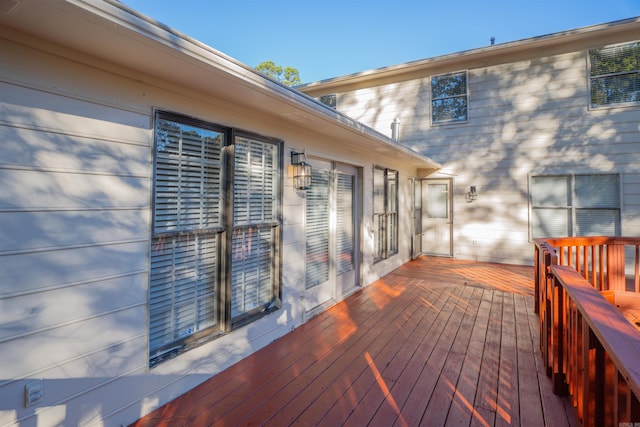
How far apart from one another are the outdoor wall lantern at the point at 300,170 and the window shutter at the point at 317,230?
0.42 m

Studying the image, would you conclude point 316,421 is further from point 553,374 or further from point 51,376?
point 553,374

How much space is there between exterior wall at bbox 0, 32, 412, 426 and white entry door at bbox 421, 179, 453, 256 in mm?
6415

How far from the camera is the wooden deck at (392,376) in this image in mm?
1998

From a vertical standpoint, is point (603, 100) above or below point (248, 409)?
above

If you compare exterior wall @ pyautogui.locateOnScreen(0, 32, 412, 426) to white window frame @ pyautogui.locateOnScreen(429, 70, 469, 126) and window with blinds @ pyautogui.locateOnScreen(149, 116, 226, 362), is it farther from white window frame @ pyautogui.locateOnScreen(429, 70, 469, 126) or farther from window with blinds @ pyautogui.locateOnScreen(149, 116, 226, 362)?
white window frame @ pyautogui.locateOnScreen(429, 70, 469, 126)

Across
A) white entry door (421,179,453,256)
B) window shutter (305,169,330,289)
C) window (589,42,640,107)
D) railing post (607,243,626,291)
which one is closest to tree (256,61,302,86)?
white entry door (421,179,453,256)

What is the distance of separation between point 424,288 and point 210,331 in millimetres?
3441

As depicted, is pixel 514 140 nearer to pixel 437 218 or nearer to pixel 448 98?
pixel 448 98

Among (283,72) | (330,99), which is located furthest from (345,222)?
(283,72)

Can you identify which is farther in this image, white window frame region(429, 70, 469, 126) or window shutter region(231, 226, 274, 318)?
white window frame region(429, 70, 469, 126)

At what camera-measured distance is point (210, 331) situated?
97.6 inches

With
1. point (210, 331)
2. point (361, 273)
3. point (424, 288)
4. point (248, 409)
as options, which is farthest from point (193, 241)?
point (424, 288)

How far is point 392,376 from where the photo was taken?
2457mm

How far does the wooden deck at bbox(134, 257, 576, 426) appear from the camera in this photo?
200cm
